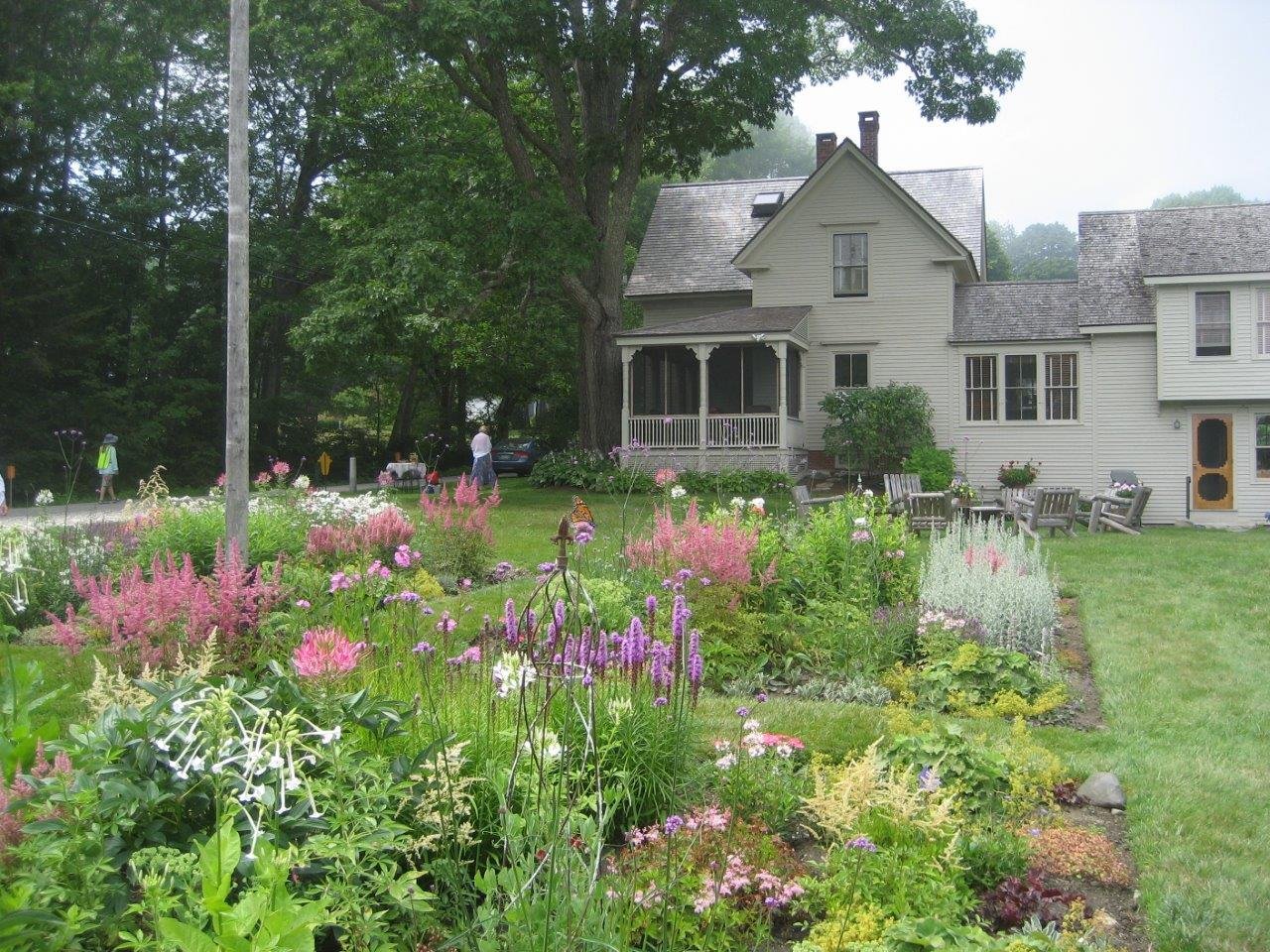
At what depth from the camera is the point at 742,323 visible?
25344 mm

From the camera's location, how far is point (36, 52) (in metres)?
30.2

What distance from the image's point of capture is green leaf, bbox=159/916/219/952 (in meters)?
2.02

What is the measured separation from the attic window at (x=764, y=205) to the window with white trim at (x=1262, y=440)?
42.4 feet

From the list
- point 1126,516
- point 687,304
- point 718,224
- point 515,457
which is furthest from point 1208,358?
point 515,457

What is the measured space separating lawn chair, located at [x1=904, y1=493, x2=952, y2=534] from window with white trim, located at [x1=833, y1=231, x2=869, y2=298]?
10.4 meters

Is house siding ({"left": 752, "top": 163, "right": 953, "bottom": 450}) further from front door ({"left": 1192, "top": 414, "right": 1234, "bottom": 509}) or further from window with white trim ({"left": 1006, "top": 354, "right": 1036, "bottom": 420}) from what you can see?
front door ({"left": 1192, "top": 414, "right": 1234, "bottom": 509})

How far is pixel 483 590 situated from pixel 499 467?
2658 centimetres

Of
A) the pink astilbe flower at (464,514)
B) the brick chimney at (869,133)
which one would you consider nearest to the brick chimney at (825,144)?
the brick chimney at (869,133)

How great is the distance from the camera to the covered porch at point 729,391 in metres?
24.5

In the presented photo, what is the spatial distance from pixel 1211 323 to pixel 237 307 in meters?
21.8

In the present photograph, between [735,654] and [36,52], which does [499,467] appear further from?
[735,654]

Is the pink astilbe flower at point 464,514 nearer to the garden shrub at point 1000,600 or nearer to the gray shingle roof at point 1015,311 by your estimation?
the garden shrub at point 1000,600

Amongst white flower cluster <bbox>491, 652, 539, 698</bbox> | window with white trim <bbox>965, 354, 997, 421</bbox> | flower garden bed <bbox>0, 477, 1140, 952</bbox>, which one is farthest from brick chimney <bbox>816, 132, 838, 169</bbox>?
white flower cluster <bbox>491, 652, 539, 698</bbox>

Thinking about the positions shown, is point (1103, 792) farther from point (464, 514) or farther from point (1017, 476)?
point (1017, 476)
